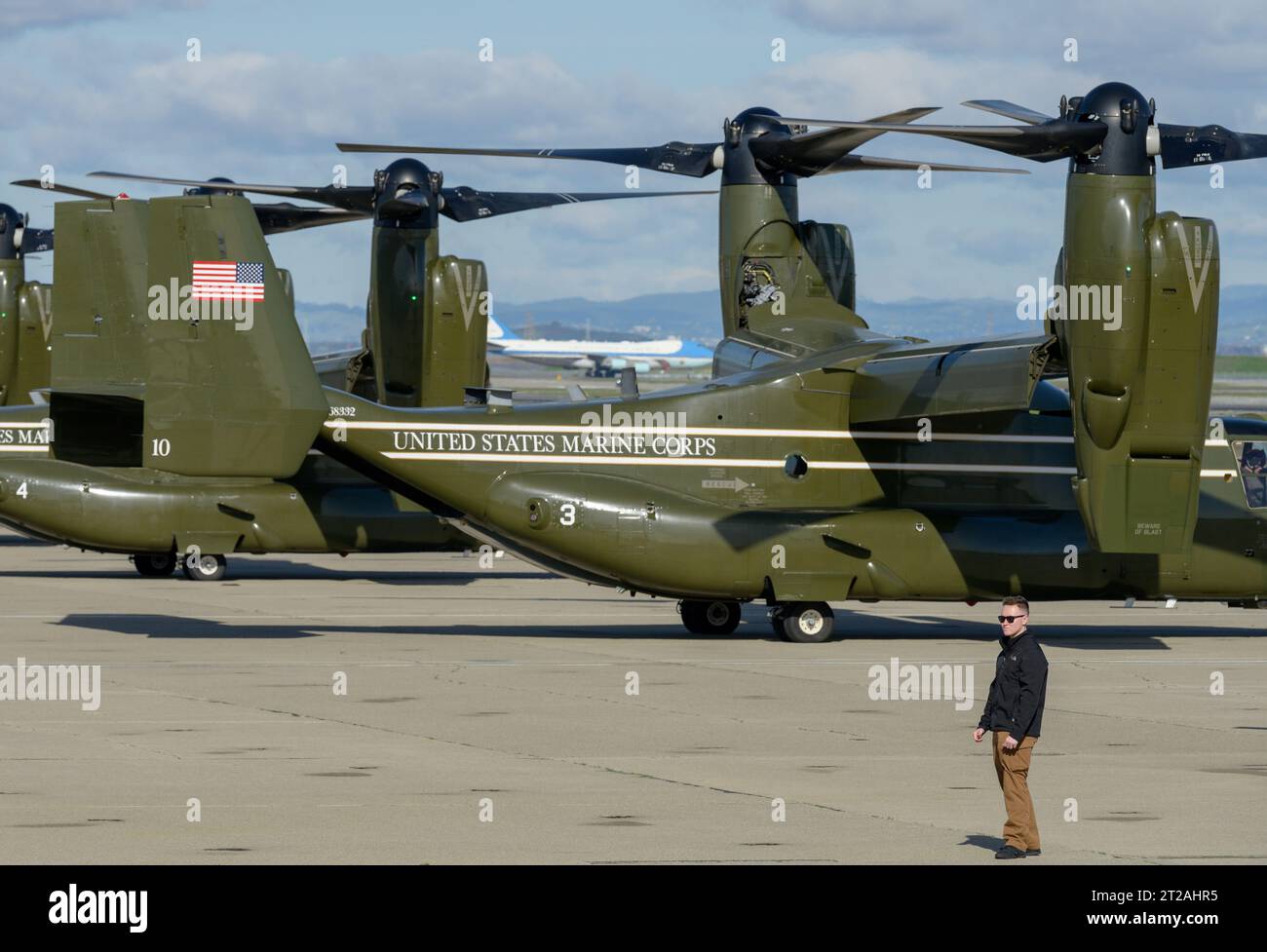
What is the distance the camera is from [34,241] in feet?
149

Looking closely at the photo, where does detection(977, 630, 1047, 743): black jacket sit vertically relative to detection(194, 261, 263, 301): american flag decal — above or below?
below

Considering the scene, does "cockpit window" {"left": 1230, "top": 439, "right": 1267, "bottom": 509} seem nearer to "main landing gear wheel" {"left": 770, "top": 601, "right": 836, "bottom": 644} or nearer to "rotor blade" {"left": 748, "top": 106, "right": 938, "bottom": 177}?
"main landing gear wheel" {"left": 770, "top": 601, "right": 836, "bottom": 644}

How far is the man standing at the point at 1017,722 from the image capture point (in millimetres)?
12117

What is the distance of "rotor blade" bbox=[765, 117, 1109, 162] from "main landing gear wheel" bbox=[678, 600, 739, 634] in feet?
24.7

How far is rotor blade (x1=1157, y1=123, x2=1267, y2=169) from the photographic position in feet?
79.4

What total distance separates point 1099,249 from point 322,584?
1813 centimetres

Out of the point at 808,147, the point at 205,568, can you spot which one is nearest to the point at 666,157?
the point at 808,147

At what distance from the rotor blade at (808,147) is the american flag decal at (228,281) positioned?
394 inches

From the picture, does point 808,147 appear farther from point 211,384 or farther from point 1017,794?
point 1017,794

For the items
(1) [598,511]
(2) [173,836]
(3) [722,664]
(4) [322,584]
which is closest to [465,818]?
(2) [173,836]

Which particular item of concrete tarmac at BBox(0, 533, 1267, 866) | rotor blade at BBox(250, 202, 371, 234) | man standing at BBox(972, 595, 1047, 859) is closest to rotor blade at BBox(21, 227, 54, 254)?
rotor blade at BBox(250, 202, 371, 234)
